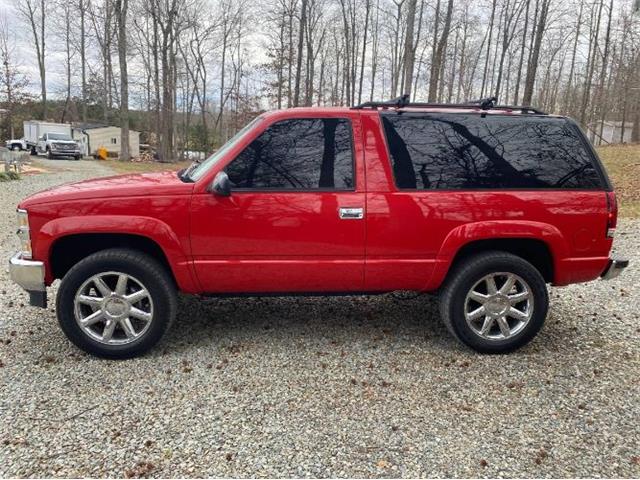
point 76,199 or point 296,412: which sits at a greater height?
point 76,199

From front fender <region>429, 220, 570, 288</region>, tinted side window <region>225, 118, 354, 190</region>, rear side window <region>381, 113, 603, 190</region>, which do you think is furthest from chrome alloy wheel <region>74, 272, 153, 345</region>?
front fender <region>429, 220, 570, 288</region>

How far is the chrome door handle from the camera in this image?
11.1ft

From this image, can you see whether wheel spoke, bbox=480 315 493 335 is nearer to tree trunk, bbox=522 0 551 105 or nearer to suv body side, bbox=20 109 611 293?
suv body side, bbox=20 109 611 293

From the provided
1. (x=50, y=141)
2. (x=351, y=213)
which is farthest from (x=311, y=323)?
(x=50, y=141)

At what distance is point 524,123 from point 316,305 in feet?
8.43

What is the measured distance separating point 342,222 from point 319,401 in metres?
1.29

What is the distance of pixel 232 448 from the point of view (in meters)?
2.54

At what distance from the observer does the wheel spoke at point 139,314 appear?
3457 millimetres

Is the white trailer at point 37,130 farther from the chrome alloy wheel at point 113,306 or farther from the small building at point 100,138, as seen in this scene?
the chrome alloy wheel at point 113,306

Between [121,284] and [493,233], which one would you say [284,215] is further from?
[493,233]

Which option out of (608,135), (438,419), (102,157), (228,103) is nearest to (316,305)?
(438,419)

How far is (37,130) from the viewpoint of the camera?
3744cm

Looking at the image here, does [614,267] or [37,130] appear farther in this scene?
[37,130]

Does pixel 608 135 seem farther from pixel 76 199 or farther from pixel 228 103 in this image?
pixel 76 199
